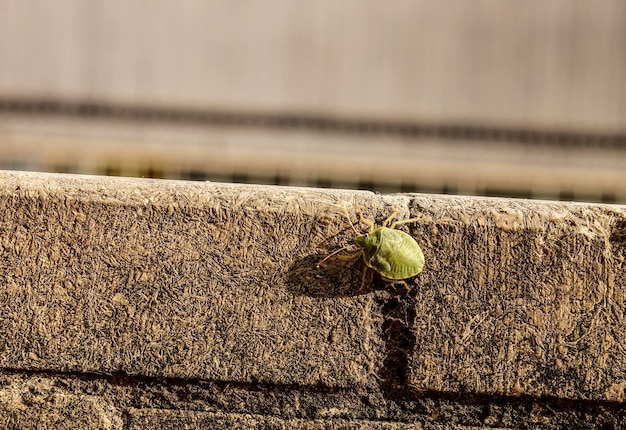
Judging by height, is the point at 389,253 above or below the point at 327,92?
below

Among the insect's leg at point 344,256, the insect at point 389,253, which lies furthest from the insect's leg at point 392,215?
the insect's leg at point 344,256

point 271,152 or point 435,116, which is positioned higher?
point 435,116

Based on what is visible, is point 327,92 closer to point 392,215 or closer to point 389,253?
point 392,215

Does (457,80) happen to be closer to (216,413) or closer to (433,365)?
(433,365)

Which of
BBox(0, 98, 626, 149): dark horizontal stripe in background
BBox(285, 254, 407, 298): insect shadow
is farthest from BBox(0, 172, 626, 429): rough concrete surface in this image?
BBox(0, 98, 626, 149): dark horizontal stripe in background

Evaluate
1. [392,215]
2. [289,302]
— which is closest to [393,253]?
[392,215]

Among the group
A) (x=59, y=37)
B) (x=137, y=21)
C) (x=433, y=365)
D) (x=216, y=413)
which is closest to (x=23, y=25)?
(x=59, y=37)

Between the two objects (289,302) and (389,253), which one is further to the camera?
(289,302)
